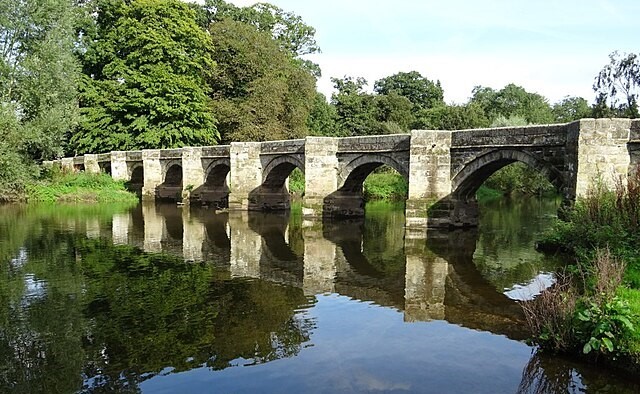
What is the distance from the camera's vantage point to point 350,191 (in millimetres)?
24156

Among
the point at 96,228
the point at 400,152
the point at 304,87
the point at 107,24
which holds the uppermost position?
the point at 107,24

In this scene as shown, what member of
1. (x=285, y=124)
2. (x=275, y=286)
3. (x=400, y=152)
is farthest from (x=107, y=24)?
(x=275, y=286)

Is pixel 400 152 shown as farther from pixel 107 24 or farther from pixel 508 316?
pixel 107 24

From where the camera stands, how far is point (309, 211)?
2358 centimetres

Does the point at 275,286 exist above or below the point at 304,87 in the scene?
below

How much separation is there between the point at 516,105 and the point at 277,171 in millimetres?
34305

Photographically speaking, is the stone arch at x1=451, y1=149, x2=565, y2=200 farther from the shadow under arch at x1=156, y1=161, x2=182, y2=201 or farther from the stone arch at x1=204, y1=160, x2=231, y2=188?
the shadow under arch at x1=156, y1=161, x2=182, y2=201

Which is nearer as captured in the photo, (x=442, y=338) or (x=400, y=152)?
(x=442, y=338)

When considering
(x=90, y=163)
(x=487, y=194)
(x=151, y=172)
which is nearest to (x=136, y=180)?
(x=90, y=163)

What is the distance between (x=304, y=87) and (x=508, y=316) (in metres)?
31.9

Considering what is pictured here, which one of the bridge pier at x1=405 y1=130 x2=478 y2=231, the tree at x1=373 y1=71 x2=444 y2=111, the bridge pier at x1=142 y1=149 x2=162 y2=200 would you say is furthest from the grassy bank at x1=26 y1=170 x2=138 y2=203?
the tree at x1=373 y1=71 x2=444 y2=111

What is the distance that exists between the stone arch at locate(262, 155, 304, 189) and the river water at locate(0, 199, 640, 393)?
8159mm

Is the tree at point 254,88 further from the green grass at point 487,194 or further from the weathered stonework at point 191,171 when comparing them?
the green grass at point 487,194

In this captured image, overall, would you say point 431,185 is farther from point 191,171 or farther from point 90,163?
point 90,163
